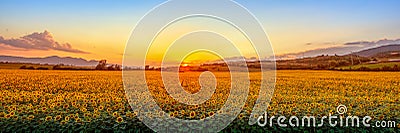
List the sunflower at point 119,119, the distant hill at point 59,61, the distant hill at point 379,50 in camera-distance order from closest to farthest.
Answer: the sunflower at point 119,119 → the distant hill at point 59,61 → the distant hill at point 379,50

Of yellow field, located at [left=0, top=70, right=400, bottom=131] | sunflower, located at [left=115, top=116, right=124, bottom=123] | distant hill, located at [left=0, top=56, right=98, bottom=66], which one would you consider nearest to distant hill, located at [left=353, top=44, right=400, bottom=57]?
yellow field, located at [left=0, top=70, right=400, bottom=131]

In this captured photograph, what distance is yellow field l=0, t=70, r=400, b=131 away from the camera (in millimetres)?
4047

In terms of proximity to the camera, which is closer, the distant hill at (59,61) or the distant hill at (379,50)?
the distant hill at (59,61)

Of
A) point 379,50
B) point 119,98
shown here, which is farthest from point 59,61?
point 379,50

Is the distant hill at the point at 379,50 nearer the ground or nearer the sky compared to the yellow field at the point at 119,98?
nearer the sky

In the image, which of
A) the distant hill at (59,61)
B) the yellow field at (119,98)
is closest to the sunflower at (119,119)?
the yellow field at (119,98)

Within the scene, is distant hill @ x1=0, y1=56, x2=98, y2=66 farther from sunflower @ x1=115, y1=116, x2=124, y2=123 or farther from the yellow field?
sunflower @ x1=115, y1=116, x2=124, y2=123

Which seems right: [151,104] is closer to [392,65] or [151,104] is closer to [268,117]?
[268,117]

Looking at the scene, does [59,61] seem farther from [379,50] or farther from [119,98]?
[379,50]

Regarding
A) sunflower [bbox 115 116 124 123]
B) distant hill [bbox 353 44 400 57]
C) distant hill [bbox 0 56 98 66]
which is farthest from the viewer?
distant hill [bbox 353 44 400 57]

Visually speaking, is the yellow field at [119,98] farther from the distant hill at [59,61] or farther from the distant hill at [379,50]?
the distant hill at [379,50]

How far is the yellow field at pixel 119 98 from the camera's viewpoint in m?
4.05

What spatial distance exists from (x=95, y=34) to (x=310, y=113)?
342cm

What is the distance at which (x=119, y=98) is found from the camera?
16.6 ft
